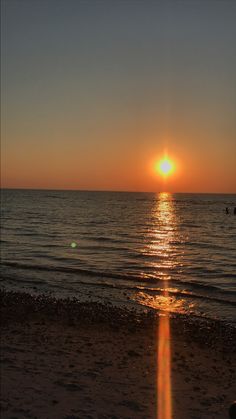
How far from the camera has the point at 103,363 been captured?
10.1m

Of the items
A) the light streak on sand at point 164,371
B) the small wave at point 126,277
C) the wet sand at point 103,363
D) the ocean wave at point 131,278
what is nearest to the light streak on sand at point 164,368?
the light streak on sand at point 164,371

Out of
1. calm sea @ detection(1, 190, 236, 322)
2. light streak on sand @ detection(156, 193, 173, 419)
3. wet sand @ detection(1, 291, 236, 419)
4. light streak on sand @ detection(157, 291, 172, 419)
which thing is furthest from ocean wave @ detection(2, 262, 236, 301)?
light streak on sand @ detection(157, 291, 172, 419)

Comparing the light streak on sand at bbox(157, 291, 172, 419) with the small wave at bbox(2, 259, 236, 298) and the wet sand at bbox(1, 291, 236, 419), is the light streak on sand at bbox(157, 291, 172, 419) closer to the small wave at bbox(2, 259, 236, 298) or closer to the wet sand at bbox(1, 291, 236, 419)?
the wet sand at bbox(1, 291, 236, 419)

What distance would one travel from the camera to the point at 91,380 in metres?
8.99

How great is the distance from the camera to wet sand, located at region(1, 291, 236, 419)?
25.6ft

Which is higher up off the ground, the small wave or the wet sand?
the small wave

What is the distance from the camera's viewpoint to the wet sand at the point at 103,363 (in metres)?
7.79

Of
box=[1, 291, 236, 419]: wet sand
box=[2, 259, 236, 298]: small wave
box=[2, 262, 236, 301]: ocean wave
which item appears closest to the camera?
box=[1, 291, 236, 419]: wet sand

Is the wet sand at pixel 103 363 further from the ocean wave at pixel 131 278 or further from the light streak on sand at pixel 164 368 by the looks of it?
the ocean wave at pixel 131 278

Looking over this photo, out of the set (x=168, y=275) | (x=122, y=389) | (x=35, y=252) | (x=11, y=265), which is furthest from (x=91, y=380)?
(x=35, y=252)

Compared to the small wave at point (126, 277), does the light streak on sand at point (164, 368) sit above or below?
below

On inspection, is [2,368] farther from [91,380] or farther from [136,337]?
[136,337]

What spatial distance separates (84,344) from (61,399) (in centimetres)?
357

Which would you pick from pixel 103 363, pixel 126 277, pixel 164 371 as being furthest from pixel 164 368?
pixel 126 277
